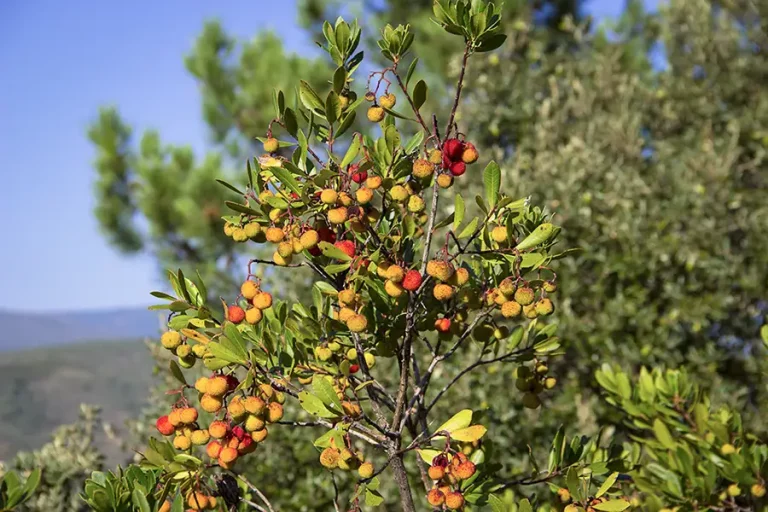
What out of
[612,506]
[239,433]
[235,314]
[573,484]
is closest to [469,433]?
[573,484]

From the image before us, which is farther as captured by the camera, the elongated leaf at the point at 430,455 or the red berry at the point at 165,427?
the red berry at the point at 165,427

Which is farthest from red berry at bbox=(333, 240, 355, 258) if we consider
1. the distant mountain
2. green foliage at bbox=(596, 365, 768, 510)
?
the distant mountain

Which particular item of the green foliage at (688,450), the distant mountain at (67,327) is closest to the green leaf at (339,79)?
the green foliage at (688,450)

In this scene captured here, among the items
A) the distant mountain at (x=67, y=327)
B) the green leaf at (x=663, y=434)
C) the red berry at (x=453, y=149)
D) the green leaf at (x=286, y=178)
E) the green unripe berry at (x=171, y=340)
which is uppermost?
the distant mountain at (x=67, y=327)

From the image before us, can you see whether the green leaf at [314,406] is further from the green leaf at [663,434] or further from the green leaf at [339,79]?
the green leaf at [663,434]

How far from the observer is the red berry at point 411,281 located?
155cm

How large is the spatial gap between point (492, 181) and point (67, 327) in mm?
122400

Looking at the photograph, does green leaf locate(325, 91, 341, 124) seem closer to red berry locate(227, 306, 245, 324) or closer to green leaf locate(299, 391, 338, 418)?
red berry locate(227, 306, 245, 324)

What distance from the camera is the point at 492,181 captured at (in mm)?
1675

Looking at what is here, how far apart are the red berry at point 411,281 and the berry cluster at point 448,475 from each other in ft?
1.44

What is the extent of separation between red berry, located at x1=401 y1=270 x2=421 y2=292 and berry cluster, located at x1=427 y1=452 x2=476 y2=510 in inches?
17.3

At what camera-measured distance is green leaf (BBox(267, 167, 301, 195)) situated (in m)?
1.57

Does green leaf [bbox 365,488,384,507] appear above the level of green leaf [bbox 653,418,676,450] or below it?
below

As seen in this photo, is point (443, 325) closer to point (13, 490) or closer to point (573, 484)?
point (573, 484)
